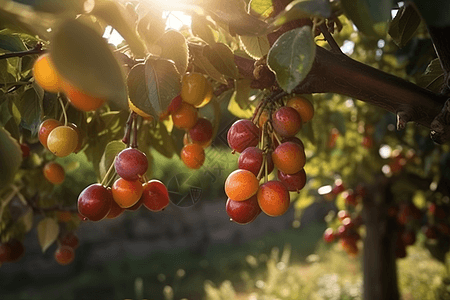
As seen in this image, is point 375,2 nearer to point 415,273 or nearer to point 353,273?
point 415,273

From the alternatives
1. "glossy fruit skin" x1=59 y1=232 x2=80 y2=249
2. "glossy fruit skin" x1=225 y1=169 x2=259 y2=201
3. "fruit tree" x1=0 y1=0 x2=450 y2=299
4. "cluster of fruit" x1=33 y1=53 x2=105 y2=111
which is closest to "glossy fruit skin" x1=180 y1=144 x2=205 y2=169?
"fruit tree" x1=0 y1=0 x2=450 y2=299

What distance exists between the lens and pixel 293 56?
17.0 inches

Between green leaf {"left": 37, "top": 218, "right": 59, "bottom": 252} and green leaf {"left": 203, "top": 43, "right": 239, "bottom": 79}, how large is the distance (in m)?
0.92

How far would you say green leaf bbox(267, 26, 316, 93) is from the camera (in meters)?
0.42

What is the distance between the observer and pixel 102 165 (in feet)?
2.30

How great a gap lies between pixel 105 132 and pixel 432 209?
1.67 meters

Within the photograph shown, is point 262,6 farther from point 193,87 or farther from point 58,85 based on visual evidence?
point 58,85

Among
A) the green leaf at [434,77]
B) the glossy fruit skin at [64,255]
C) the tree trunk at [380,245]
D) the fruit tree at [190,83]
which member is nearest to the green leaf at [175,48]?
the fruit tree at [190,83]

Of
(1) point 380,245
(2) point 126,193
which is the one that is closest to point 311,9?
(2) point 126,193

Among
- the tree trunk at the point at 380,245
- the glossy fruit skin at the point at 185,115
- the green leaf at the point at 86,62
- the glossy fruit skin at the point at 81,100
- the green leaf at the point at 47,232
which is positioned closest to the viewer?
the green leaf at the point at 86,62

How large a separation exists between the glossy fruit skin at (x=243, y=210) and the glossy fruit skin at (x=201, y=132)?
22cm

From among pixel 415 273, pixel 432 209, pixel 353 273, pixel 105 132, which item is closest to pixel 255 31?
pixel 105 132

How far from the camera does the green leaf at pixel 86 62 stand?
0.30m

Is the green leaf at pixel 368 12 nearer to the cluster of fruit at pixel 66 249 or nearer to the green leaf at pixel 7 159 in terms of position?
the green leaf at pixel 7 159
